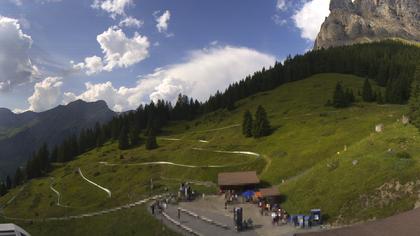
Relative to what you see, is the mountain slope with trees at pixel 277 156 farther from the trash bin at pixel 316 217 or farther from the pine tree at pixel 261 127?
the trash bin at pixel 316 217

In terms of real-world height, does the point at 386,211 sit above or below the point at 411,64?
below

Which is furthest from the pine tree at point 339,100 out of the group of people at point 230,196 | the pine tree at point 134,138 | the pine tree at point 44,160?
the pine tree at point 44,160

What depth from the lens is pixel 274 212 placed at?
2037 inches

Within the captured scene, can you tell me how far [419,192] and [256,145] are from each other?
2569 inches

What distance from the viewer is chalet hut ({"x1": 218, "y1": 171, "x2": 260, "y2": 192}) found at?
70562mm

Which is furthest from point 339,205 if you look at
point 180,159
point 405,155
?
point 180,159

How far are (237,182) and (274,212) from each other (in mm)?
19134

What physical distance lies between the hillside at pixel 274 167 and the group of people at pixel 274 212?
1.91 m

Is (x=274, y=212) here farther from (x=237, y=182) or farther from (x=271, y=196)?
(x=237, y=182)

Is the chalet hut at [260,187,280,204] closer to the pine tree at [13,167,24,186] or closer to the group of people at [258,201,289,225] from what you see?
the group of people at [258,201,289,225]

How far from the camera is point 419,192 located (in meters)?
44.6

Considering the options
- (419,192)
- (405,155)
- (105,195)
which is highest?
(405,155)

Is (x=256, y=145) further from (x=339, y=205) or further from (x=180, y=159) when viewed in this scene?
(x=339, y=205)

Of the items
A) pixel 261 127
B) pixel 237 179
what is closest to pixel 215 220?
pixel 237 179
